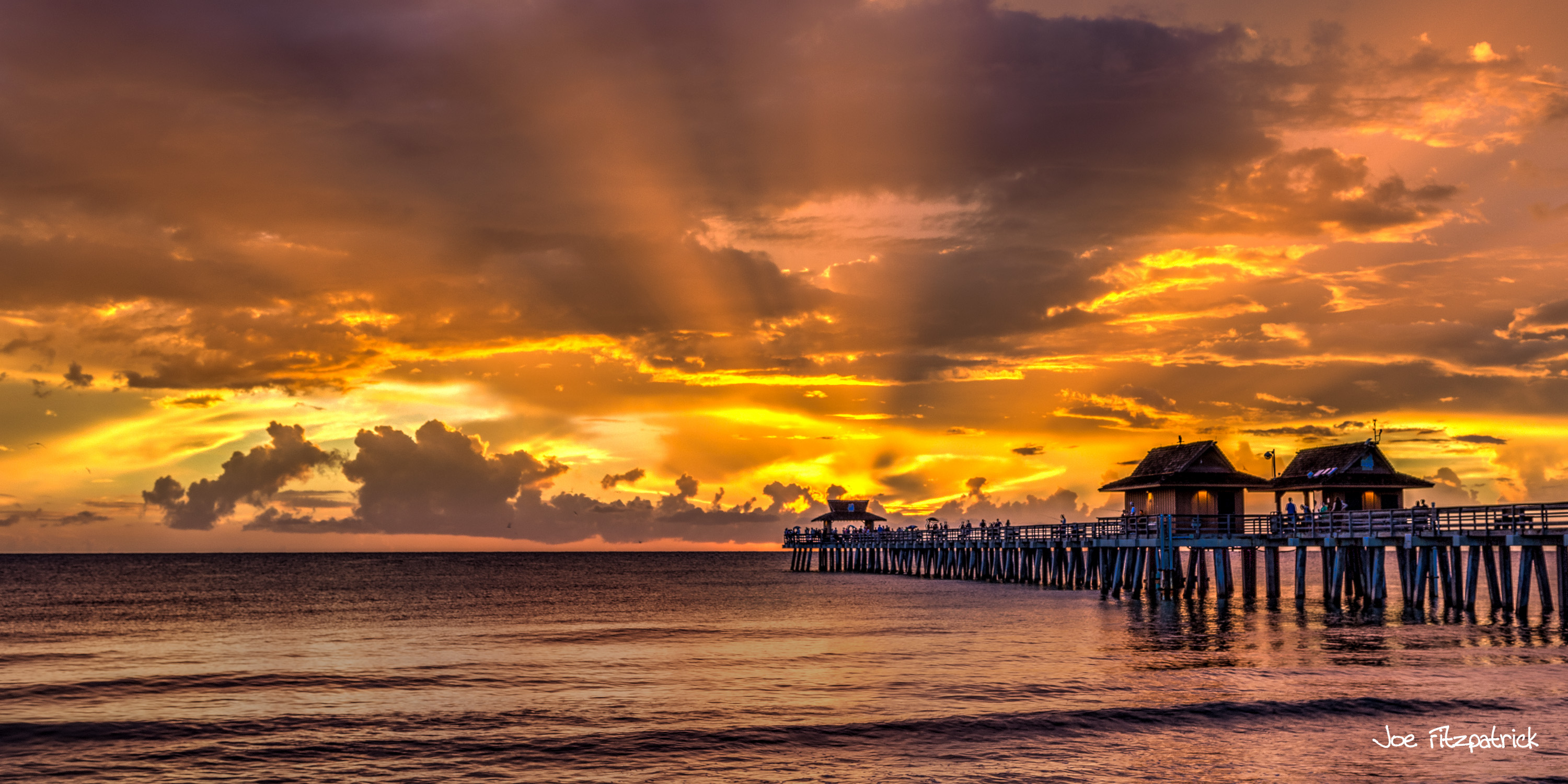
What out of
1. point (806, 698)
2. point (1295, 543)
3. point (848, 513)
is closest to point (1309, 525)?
point (1295, 543)

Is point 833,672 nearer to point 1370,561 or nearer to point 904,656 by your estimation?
point 904,656

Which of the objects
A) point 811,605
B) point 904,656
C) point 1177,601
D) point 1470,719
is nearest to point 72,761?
point 904,656

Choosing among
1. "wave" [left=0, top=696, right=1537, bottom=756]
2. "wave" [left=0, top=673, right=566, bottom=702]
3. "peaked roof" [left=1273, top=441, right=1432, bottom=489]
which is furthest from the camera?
"peaked roof" [left=1273, top=441, right=1432, bottom=489]

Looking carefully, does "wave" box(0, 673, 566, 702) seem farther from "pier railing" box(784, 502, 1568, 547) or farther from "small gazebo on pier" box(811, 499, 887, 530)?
"small gazebo on pier" box(811, 499, 887, 530)

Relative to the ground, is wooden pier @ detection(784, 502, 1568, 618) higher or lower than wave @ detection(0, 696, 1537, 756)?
higher

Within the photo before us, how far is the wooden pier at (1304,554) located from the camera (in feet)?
118

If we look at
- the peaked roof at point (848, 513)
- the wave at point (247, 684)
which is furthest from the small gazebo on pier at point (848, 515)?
the wave at point (247, 684)

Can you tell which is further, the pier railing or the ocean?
the pier railing

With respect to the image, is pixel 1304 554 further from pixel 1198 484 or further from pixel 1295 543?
pixel 1198 484

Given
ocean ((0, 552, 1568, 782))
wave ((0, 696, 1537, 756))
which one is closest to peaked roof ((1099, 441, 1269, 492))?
ocean ((0, 552, 1568, 782))

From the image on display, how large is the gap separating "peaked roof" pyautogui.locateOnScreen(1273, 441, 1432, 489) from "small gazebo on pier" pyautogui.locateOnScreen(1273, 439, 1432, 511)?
0.02 meters

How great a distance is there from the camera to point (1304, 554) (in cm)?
4528

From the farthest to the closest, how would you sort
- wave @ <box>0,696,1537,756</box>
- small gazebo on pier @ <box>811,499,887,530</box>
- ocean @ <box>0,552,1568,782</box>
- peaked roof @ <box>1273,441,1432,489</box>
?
small gazebo on pier @ <box>811,499,887,530</box>
peaked roof @ <box>1273,441,1432,489</box>
wave @ <box>0,696,1537,756</box>
ocean @ <box>0,552,1568,782</box>

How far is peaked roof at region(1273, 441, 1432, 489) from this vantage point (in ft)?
160
